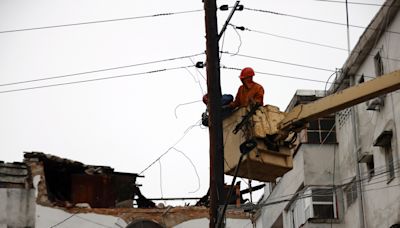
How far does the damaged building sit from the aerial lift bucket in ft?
34.0

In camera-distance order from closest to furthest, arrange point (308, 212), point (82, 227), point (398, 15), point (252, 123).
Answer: point (252, 123) < point (398, 15) < point (82, 227) < point (308, 212)

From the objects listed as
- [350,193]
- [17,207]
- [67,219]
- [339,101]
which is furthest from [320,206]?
[339,101]

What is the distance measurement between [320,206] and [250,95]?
16204 millimetres

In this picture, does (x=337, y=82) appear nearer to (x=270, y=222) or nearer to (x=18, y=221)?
(x=270, y=222)

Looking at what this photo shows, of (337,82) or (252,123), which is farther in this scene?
(337,82)

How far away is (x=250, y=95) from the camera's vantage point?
73.6 ft

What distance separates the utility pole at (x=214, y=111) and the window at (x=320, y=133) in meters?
15.2

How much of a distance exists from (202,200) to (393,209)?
6.21 metres

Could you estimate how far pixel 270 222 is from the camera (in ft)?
140

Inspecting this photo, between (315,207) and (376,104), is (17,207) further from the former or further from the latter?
(376,104)

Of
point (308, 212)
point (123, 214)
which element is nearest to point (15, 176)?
point (123, 214)

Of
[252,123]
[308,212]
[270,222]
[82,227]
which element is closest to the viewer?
[252,123]

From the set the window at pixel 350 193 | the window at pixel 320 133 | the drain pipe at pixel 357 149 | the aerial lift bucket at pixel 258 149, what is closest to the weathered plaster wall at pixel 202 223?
the drain pipe at pixel 357 149

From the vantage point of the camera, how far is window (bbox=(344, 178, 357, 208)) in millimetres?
36375
